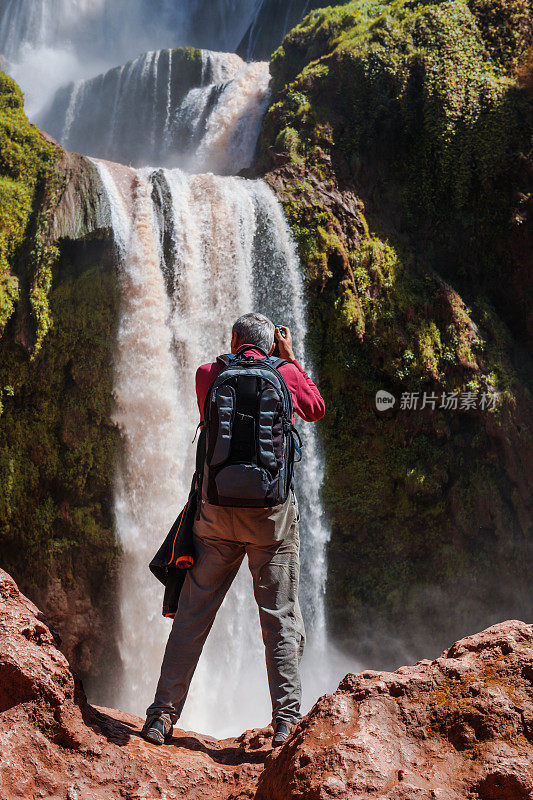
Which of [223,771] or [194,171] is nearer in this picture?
[223,771]

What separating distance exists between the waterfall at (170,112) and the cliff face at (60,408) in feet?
16.0

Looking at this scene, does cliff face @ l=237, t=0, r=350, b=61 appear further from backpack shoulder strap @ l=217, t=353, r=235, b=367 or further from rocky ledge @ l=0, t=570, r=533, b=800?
rocky ledge @ l=0, t=570, r=533, b=800

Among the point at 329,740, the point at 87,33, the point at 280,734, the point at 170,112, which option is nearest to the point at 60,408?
the point at 280,734

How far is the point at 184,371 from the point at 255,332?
470 cm

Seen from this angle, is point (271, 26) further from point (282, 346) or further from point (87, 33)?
point (282, 346)

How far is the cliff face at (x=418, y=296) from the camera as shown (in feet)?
27.8

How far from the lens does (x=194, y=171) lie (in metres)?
11.8

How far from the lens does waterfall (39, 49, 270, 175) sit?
1162 cm

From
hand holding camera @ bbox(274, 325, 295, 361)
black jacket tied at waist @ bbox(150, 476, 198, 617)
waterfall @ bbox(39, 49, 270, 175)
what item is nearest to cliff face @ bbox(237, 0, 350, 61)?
waterfall @ bbox(39, 49, 270, 175)

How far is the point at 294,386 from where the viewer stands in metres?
2.74

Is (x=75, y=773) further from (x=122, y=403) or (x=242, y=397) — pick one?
(x=122, y=403)

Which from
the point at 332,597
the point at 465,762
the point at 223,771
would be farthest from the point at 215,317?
the point at 465,762

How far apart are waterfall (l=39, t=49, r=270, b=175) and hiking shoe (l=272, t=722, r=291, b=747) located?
10.3 m

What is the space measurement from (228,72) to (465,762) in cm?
1490
